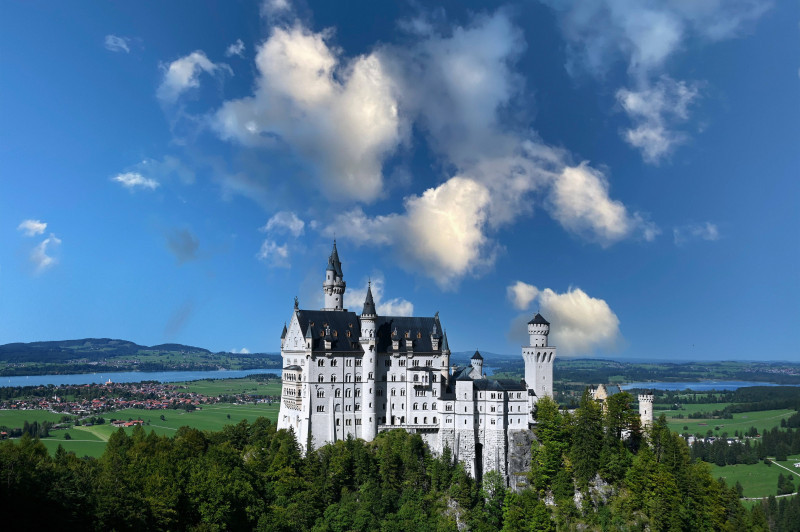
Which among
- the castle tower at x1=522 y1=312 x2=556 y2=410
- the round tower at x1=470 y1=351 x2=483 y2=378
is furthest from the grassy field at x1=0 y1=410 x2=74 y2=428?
the castle tower at x1=522 y1=312 x2=556 y2=410

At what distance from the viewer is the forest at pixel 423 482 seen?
68.1 m

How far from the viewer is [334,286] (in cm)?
9556

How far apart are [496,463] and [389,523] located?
16.3 metres

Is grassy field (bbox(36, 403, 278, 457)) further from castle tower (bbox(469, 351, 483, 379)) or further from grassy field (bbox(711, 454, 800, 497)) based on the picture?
grassy field (bbox(711, 454, 800, 497))

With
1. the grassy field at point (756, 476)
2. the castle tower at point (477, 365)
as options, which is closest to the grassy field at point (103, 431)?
the castle tower at point (477, 365)

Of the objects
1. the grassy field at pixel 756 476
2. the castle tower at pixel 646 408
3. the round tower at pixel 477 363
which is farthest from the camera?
the grassy field at pixel 756 476

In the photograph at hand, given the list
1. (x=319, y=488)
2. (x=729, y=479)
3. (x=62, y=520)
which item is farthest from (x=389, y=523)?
(x=729, y=479)

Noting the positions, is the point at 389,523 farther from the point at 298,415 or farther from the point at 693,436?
the point at 693,436

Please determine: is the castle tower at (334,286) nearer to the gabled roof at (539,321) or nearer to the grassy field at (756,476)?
the gabled roof at (539,321)

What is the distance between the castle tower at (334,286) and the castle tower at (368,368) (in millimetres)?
9091

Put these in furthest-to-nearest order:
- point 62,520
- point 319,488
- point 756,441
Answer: point 756,441, point 319,488, point 62,520

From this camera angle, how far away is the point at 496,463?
268ft

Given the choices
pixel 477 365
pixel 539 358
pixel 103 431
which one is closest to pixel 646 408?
pixel 539 358

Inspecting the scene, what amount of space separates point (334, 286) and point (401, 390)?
59.0 ft
